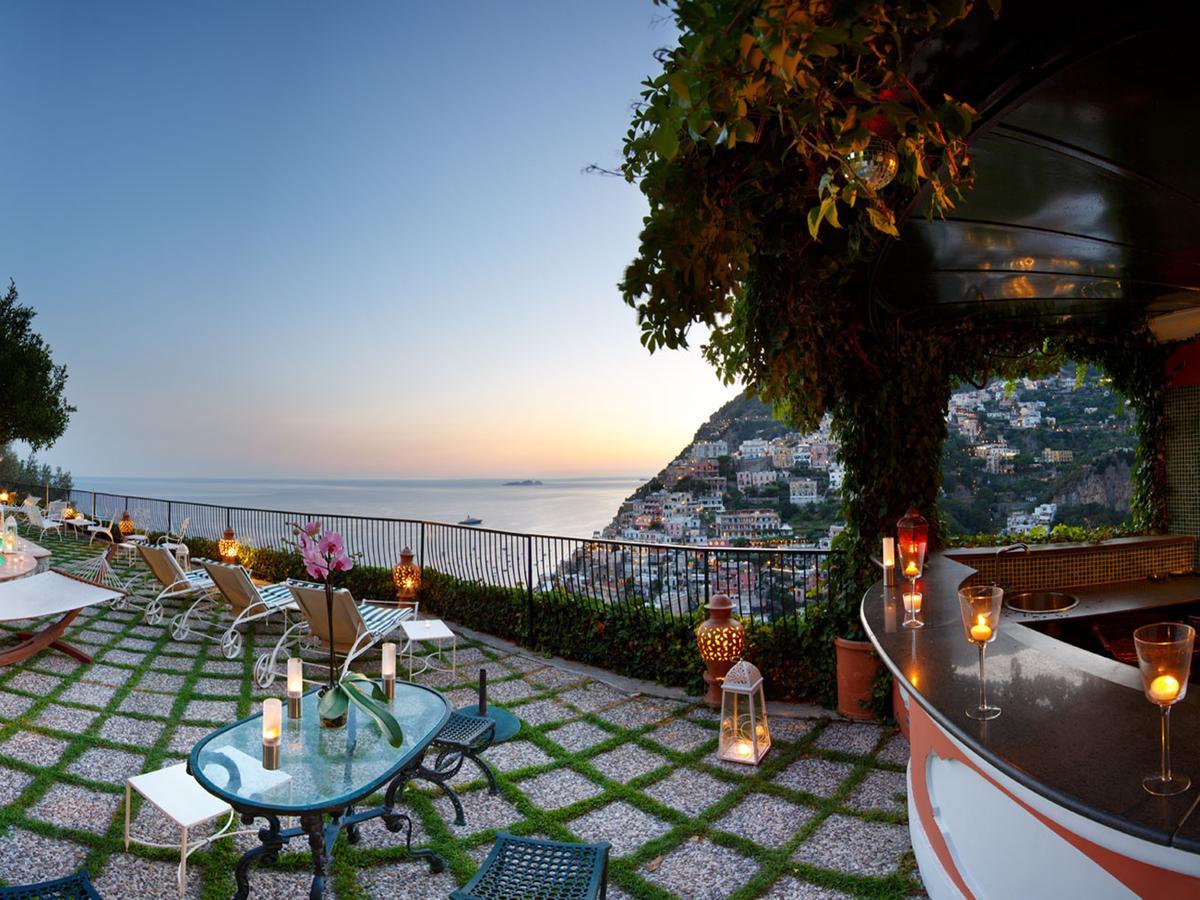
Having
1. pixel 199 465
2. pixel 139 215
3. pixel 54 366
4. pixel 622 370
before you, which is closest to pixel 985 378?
pixel 622 370

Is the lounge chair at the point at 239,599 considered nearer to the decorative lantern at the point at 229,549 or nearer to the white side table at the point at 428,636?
the white side table at the point at 428,636

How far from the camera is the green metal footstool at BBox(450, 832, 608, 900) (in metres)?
2.14

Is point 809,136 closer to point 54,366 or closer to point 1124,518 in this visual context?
point 1124,518

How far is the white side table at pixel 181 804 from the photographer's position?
2639 millimetres

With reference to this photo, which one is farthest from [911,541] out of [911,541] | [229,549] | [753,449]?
[229,549]

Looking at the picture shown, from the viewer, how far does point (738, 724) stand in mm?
4109

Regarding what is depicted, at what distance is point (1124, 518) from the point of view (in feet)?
20.9

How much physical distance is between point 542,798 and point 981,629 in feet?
8.36

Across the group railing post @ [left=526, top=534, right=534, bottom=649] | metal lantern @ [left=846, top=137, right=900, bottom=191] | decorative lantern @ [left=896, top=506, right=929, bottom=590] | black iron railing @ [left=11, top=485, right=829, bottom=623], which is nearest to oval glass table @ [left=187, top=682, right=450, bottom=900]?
black iron railing @ [left=11, top=485, right=829, bottom=623]

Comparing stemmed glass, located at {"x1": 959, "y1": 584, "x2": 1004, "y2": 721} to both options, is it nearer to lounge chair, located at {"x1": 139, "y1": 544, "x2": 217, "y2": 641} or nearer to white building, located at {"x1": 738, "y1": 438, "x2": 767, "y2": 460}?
white building, located at {"x1": 738, "y1": 438, "x2": 767, "y2": 460}

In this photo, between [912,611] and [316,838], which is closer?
[316,838]

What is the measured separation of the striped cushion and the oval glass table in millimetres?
2430

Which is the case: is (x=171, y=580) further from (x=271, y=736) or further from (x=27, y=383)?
(x=27, y=383)

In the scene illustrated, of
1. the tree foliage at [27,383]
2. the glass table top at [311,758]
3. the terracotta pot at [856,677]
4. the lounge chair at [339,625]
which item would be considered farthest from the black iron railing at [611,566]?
the tree foliage at [27,383]
